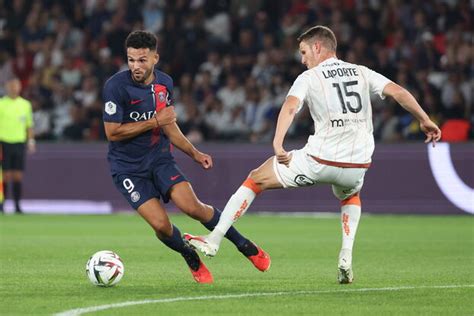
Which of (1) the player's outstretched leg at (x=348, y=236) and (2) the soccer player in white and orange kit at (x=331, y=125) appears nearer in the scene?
(2) the soccer player in white and orange kit at (x=331, y=125)

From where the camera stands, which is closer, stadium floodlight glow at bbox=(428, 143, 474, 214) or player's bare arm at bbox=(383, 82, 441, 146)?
player's bare arm at bbox=(383, 82, 441, 146)

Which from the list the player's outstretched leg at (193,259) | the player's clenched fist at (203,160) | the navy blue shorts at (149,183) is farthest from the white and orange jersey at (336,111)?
the player's outstretched leg at (193,259)

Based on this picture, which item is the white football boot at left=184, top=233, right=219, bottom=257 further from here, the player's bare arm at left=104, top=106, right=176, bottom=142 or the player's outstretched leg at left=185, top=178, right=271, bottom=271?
the player's bare arm at left=104, top=106, right=176, bottom=142

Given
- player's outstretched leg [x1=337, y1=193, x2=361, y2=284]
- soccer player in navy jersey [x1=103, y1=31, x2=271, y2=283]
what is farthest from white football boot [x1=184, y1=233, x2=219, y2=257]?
player's outstretched leg [x1=337, y1=193, x2=361, y2=284]

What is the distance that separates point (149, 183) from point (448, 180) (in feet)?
32.7

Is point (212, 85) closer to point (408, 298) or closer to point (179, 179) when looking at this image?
point (179, 179)

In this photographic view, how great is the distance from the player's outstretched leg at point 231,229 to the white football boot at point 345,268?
2.02ft

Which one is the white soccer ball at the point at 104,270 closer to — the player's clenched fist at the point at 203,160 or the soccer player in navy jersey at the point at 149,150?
the soccer player in navy jersey at the point at 149,150

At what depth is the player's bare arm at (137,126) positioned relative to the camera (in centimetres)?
863

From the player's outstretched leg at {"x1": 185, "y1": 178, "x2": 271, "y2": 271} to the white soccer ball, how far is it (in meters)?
0.61

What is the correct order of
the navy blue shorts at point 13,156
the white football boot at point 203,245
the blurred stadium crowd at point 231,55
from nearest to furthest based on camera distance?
the white football boot at point 203,245
the navy blue shorts at point 13,156
the blurred stadium crowd at point 231,55

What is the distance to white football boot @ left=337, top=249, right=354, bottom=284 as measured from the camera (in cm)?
862

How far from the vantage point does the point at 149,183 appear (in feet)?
29.1

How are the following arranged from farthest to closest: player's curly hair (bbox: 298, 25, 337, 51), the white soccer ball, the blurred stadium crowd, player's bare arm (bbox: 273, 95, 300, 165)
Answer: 1. the blurred stadium crowd
2. player's curly hair (bbox: 298, 25, 337, 51)
3. the white soccer ball
4. player's bare arm (bbox: 273, 95, 300, 165)
